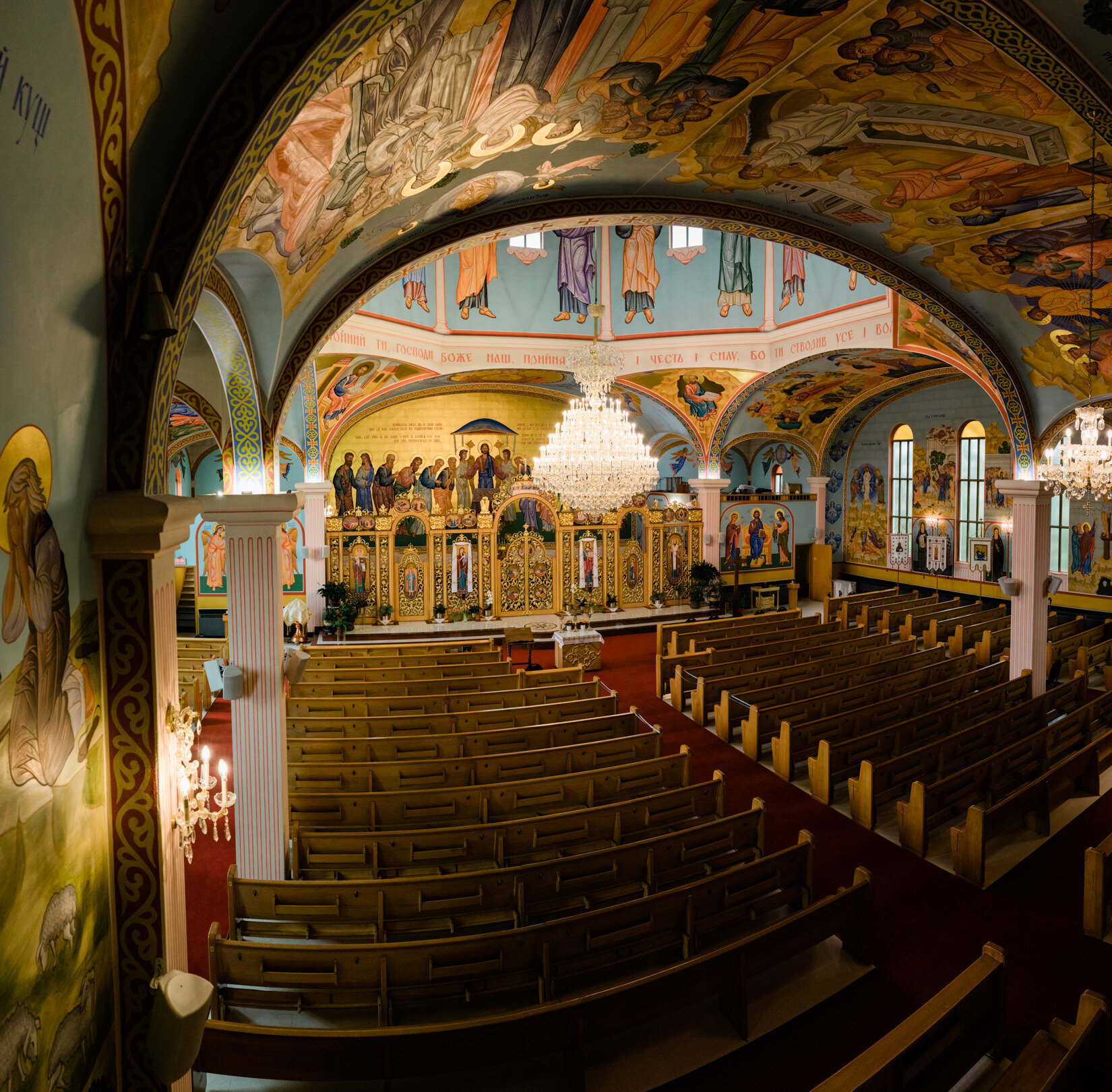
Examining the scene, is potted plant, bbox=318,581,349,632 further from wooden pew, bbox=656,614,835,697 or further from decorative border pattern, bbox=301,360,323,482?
wooden pew, bbox=656,614,835,697

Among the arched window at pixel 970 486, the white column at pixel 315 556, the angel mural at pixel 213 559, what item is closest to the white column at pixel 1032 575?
the arched window at pixel 970 486

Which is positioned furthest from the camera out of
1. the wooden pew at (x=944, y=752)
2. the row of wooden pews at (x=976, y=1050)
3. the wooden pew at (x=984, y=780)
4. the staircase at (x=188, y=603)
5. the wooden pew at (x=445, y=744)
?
the staircase at (x=188, y=603)

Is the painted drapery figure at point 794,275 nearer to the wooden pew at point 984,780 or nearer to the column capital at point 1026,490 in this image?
the column capital at point 1026,490

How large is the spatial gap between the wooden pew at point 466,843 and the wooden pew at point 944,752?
7.16 feet

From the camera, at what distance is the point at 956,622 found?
16.2 metres

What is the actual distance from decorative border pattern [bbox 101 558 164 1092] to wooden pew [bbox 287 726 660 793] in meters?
4.24

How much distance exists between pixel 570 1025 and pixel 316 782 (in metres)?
4.39

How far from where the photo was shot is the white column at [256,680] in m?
6.66

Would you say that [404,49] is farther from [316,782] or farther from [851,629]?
[851,629]

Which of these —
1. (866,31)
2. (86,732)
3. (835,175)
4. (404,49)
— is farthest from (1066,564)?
(86,732)

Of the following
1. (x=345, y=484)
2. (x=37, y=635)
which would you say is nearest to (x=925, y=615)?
(x=345, y=484)

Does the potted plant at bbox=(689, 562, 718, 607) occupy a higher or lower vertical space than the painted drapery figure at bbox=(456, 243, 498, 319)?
lower

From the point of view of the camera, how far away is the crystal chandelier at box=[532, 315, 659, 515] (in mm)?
12602

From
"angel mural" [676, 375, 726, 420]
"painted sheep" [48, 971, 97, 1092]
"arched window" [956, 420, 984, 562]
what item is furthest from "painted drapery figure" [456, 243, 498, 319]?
"painted sheep" [48, 971, 97, 1092]
